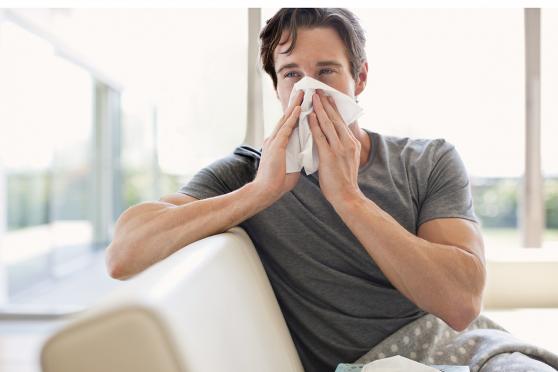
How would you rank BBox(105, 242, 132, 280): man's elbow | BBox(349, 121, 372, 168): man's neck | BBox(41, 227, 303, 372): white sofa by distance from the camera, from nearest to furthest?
BBox(41, 227, 303, 372): white sofa → BBox(105, 242, 132, 280): man's elbow → BBox(349, 121, 372, 168): man's neck

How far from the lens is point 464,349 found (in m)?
1.10

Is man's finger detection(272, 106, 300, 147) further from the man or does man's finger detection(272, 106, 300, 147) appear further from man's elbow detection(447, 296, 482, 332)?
man's elbow detection(447, 296, 482, 332)

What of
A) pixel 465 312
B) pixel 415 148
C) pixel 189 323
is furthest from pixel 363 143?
pixel 189 323

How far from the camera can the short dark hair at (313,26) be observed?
4.14ft

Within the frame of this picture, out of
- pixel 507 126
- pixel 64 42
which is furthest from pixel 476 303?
pixel 64 42

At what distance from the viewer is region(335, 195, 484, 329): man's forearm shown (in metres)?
1.02

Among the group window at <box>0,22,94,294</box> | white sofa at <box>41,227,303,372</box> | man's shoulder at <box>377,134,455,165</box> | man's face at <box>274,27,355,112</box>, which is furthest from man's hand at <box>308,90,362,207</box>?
window at <box>0,22,94,294</box>

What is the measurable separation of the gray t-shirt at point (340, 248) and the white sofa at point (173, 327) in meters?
0.33

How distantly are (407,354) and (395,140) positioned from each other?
1.77 feet

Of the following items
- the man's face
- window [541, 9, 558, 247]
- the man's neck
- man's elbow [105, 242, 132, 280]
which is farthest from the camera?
window [541, 9, 558, 247]

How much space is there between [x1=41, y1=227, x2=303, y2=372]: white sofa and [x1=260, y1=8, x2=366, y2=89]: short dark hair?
2.05 ft

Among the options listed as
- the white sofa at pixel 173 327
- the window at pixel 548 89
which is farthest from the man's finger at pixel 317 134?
the window at pixel 548 89

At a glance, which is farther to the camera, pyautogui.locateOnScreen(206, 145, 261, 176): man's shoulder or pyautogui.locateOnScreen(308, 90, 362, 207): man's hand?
pyautogui.locateOnScreen(206, 145, 261, 176): man's shoulder

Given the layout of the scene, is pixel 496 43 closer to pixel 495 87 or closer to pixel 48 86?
pixel 495 87
